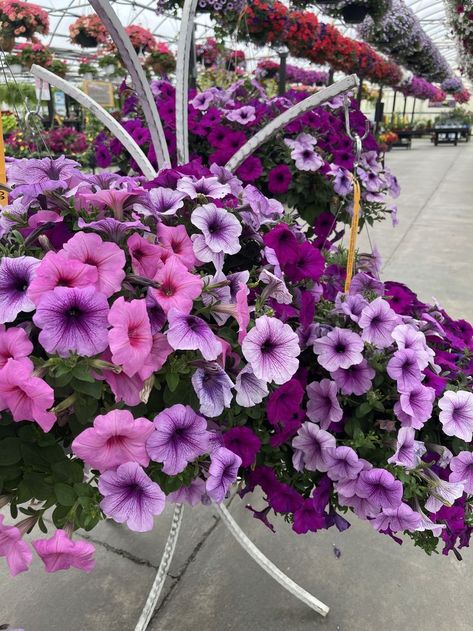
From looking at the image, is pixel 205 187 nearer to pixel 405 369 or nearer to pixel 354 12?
pixel 405 369

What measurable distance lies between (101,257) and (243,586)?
56.3 inches

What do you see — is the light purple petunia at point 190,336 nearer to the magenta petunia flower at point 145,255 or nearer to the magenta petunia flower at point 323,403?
the magenta petunia flower at point 145,255

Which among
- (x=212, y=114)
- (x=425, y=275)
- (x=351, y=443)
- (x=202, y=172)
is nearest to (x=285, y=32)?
(x=425, y=275)

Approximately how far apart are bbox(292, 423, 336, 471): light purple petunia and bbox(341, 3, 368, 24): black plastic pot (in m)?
5.67

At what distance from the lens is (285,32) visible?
20.0 ft

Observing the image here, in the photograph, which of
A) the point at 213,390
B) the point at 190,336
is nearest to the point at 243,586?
the point at 213,390

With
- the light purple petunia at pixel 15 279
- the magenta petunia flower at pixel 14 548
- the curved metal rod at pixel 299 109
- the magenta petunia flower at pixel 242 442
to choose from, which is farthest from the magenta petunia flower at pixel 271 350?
the curved metal rod at pixel 299 109

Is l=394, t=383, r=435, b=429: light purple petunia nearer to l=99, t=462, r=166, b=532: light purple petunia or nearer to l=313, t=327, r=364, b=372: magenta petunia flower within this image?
l=313, t=327, r=364, b=372: magenta petunia flower

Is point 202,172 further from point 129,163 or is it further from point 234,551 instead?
point 234,551

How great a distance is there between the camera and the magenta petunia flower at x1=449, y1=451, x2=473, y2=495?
110 cm

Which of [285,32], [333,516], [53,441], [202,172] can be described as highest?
[285,32]

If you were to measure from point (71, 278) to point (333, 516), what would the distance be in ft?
2.57

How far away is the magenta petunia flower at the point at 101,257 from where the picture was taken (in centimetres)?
84

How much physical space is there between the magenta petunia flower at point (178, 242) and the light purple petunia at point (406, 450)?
528 millimetres
